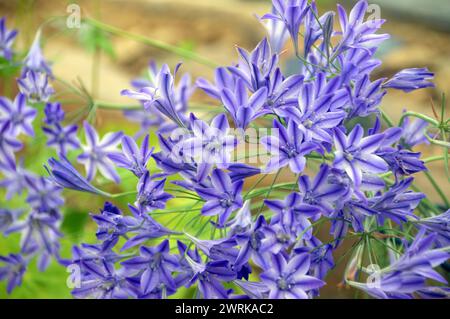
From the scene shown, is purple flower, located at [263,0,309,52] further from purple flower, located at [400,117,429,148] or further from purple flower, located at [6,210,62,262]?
purple flower, located at [6,210,62,262]

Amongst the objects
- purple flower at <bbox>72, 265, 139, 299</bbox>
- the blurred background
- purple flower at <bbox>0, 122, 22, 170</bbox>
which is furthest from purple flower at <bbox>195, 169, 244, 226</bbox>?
the blurred background

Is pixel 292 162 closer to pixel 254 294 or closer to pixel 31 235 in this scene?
pixel 254 294

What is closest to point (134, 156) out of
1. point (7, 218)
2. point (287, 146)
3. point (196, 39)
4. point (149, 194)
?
point (149, 194)

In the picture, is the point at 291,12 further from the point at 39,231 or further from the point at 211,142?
the point at 39,231

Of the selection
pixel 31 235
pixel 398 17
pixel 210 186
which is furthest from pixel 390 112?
pixel 210 186

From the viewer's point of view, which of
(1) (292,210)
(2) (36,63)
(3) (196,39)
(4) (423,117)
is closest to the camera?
(1) (292,210)

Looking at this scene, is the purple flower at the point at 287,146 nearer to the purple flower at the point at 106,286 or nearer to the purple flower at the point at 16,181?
the purple flower at the point at 106,286

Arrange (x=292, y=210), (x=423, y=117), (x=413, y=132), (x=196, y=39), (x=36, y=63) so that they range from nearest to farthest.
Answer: (x=292, y=210)
(x=423, y=117)
(x=413, y=132)
(x=36, y=63)
(x=196, y=39)
